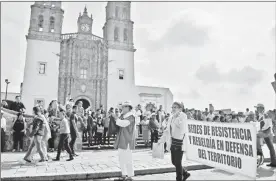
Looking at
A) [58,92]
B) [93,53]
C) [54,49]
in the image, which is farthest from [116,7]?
[58,92]

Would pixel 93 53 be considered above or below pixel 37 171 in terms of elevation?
above

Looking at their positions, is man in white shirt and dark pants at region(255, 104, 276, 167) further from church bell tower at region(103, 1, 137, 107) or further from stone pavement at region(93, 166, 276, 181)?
church bell tower at region(103, 1, 137, 107)

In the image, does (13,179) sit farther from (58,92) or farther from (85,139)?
(58,92)

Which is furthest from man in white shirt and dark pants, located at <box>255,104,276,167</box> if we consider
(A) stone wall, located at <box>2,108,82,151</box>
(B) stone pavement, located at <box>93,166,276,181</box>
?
(A) stone wall, located at <box>2,108,82,151</box>

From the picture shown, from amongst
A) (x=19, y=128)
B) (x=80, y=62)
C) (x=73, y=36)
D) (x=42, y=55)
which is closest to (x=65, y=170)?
(x=19, y=128)

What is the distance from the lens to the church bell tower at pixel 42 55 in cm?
2917

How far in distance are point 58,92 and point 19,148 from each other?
20.0 metres

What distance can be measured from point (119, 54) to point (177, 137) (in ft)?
96.7

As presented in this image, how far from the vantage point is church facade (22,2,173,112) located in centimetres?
3000

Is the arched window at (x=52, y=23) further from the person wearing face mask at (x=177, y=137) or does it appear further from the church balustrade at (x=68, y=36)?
the person wearing face mask at (x=177, y=137)

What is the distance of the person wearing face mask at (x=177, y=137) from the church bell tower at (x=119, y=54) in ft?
89.4

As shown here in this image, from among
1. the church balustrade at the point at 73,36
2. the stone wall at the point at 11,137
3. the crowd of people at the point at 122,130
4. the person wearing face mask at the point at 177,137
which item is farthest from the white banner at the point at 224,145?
the church balustrade at the point at 73,36

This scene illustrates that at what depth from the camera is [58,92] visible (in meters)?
30.8

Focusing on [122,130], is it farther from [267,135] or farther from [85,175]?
[267,135]
